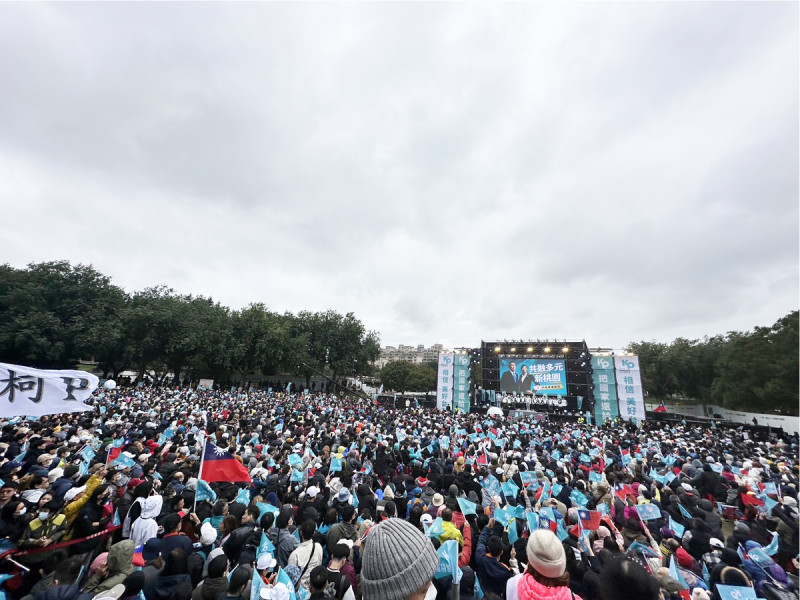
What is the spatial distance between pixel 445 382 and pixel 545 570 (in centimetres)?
3121

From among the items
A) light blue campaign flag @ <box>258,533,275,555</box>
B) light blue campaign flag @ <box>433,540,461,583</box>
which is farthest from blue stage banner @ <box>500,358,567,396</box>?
light blue campaign flag @ <box>258,533,275,555</box>

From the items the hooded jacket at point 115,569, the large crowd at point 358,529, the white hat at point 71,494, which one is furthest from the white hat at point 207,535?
the white hat at point 71,494

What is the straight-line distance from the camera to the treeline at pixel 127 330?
2878 centimetres

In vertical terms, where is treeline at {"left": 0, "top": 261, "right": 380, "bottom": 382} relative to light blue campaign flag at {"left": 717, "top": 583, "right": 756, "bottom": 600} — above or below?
above

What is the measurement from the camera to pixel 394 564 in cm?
159

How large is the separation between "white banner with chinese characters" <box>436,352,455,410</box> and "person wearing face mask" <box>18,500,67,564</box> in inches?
1172

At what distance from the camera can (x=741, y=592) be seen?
333 centimetres

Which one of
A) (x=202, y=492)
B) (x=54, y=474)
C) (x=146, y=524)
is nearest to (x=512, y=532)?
(x=202, y=492)

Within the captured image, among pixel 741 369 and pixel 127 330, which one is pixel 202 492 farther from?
pixel 741 369

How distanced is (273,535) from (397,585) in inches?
146

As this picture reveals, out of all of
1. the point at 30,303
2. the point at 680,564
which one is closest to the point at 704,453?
the point at 680,564

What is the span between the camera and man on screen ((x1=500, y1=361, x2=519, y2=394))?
31188mm

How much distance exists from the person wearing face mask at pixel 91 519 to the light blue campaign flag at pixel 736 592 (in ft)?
24.4

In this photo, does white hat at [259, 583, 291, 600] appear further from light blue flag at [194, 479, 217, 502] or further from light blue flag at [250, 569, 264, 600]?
light blue flag at [194, 479, 217, 502]
